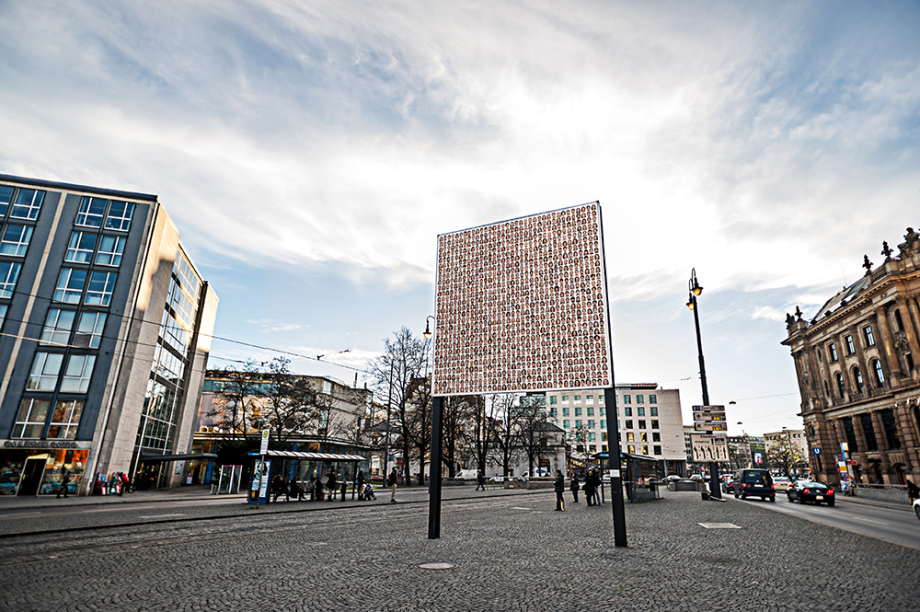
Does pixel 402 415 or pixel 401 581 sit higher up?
pixel 402 415

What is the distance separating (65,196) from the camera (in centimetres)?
3984

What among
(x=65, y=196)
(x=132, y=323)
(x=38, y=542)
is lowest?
(x=38, y=542)

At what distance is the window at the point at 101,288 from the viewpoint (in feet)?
124

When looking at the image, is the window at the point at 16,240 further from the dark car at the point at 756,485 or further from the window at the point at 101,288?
the dark car at the point at 756,485

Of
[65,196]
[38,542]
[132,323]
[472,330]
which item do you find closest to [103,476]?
[132,323]

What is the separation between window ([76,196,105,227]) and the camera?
39.7 metres

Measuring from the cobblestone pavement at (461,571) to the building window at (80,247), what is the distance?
3272cm

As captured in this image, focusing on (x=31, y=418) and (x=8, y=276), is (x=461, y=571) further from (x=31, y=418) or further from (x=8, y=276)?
(x=8, y=276)

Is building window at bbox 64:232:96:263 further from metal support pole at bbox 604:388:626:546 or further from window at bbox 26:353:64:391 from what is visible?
metal support pole at bbox 604:388:626:546

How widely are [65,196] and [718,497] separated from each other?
171 ft

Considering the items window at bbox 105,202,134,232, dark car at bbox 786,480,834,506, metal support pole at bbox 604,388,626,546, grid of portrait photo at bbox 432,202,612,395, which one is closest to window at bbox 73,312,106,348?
window at bbox 105,202,134,232

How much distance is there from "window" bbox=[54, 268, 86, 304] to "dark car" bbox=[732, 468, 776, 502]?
50126 millimetres

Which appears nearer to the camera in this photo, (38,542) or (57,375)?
(38,542)

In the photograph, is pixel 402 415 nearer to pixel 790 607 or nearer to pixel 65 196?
pixel 65 196
